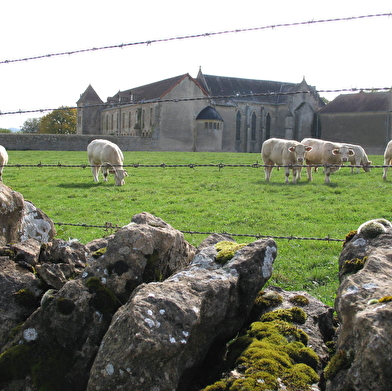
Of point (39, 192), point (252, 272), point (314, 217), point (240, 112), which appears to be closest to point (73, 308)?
point (252, 272)

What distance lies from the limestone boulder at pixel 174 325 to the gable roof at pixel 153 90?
63.4 metres

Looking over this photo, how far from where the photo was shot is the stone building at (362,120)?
6656 cm

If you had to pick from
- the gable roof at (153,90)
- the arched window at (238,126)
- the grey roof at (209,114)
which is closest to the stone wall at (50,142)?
the gable roof at (153,90)

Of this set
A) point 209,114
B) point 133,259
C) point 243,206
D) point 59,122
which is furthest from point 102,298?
point 59,122

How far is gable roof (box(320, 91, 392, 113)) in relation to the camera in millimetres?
67688

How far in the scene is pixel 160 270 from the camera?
4344mm

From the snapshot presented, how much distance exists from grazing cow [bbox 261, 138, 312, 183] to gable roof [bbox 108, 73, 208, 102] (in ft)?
149

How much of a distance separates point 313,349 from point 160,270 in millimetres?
1564

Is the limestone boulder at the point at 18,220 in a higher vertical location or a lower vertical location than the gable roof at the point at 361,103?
lower

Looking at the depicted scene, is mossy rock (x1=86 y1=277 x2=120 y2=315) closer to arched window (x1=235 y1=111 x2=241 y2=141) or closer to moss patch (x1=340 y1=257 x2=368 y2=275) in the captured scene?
moss patch (x1=340 y1=257 x2=368 y2=275)

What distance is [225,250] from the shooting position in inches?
176

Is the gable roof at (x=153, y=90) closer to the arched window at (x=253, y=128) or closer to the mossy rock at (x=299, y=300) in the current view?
the arched window at (x=253, y=128)

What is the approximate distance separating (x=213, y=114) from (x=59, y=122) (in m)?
51.8

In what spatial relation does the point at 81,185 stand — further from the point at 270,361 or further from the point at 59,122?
the point at 59,122
